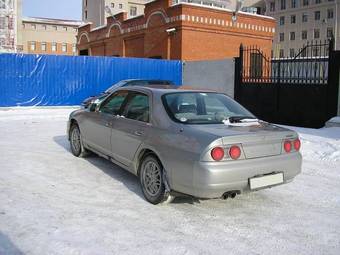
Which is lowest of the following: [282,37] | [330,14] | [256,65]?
[256,65]

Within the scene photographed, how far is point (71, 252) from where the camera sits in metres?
3.56

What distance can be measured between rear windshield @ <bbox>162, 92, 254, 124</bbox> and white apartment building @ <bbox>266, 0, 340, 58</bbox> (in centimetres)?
5703

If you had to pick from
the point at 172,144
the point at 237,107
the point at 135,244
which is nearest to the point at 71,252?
the point at 135,244

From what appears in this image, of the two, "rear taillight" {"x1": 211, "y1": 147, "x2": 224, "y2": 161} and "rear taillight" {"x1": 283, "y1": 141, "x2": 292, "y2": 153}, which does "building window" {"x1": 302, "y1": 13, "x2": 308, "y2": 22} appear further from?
"rear taillight" {"x1": 211, "y1": 147, "x2": 224, "y2": 161}

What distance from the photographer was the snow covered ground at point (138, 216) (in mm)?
3766

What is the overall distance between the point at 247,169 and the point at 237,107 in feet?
4.71

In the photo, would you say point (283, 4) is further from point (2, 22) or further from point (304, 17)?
point (2, 22)

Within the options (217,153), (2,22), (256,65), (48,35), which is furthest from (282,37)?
(217,153)

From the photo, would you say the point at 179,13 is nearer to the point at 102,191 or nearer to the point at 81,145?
the point at 81,145

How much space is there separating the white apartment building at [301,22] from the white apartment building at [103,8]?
24705 mm

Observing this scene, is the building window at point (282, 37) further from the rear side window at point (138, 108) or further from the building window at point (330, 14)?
the rear side window at point (138, 108)

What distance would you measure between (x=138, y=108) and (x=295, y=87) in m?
8.25

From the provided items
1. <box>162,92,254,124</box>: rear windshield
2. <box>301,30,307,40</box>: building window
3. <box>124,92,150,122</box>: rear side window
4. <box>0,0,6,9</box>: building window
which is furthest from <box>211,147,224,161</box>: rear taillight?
<box>301,30,307,40</box>: building window

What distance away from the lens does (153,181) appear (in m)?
4.96
